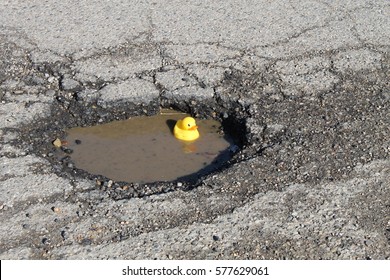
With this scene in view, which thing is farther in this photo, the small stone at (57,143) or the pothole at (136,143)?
the small stone at (57,143)

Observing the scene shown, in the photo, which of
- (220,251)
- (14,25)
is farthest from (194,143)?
(14,25)

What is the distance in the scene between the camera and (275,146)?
4855 millimetres

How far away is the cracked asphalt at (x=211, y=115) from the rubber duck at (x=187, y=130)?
0.24m

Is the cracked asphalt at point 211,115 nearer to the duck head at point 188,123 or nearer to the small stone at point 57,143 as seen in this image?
the small stone at point 57,143

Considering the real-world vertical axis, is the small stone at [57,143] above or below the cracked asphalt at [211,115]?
below

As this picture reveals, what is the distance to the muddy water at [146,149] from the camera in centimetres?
481

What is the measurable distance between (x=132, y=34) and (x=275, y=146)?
5.99ft

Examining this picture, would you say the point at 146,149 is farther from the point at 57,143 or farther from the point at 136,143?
the point at 57,143

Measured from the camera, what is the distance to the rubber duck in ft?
16.6

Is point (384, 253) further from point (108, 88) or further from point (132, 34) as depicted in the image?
point (132, 34)

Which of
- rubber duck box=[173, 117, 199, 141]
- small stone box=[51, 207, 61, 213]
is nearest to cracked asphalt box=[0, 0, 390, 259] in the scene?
small stone box=[51, 207, 61, 213]

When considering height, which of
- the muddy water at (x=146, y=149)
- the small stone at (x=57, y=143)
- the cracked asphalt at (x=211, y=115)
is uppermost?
the cracked asphalt at (x=211, y=115)

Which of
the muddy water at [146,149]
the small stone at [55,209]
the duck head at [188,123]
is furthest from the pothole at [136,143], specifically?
the small stone at [55,209]

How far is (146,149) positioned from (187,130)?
0.96 feet
